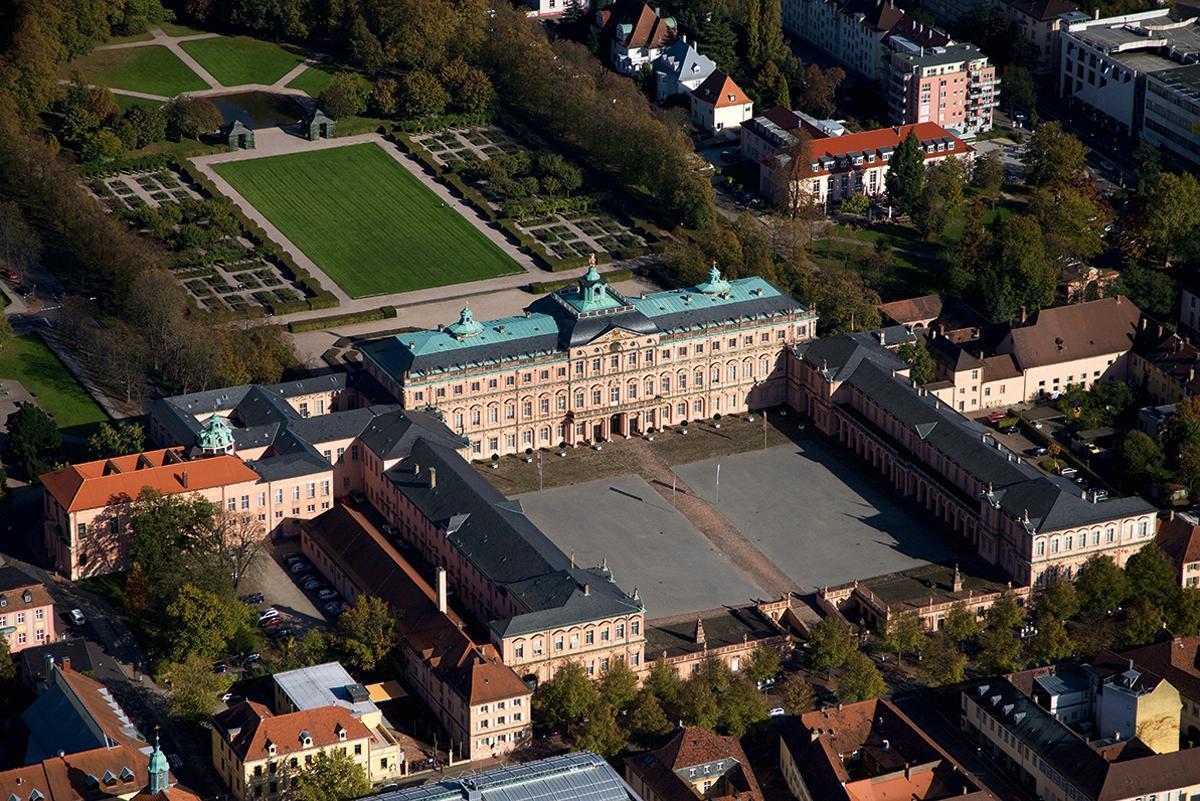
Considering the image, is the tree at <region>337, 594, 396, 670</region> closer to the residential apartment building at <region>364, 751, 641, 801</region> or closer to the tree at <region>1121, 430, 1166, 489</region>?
the residential apartment building at <region>364, 751, 641, 801</region>

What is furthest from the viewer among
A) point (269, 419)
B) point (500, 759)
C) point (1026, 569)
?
point (269, 419)

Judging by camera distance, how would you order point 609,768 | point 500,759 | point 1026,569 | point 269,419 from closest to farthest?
point 609,768 → point 500,759 → point 1026,569 → point 269,419

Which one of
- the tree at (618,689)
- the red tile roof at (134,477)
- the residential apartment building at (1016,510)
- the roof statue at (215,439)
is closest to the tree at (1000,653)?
the residential apartment building at (1016,510)

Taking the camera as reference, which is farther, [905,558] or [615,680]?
[905,558]

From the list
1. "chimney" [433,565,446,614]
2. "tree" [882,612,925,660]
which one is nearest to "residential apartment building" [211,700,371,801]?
"chimney" [433,565,446,614]

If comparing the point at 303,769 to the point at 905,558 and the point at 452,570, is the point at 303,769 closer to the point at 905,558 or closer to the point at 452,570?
the point at 452,570

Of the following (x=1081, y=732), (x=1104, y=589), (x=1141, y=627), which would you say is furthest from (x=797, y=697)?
(x=1104, y=589)

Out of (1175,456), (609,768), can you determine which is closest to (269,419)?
(609,768)
